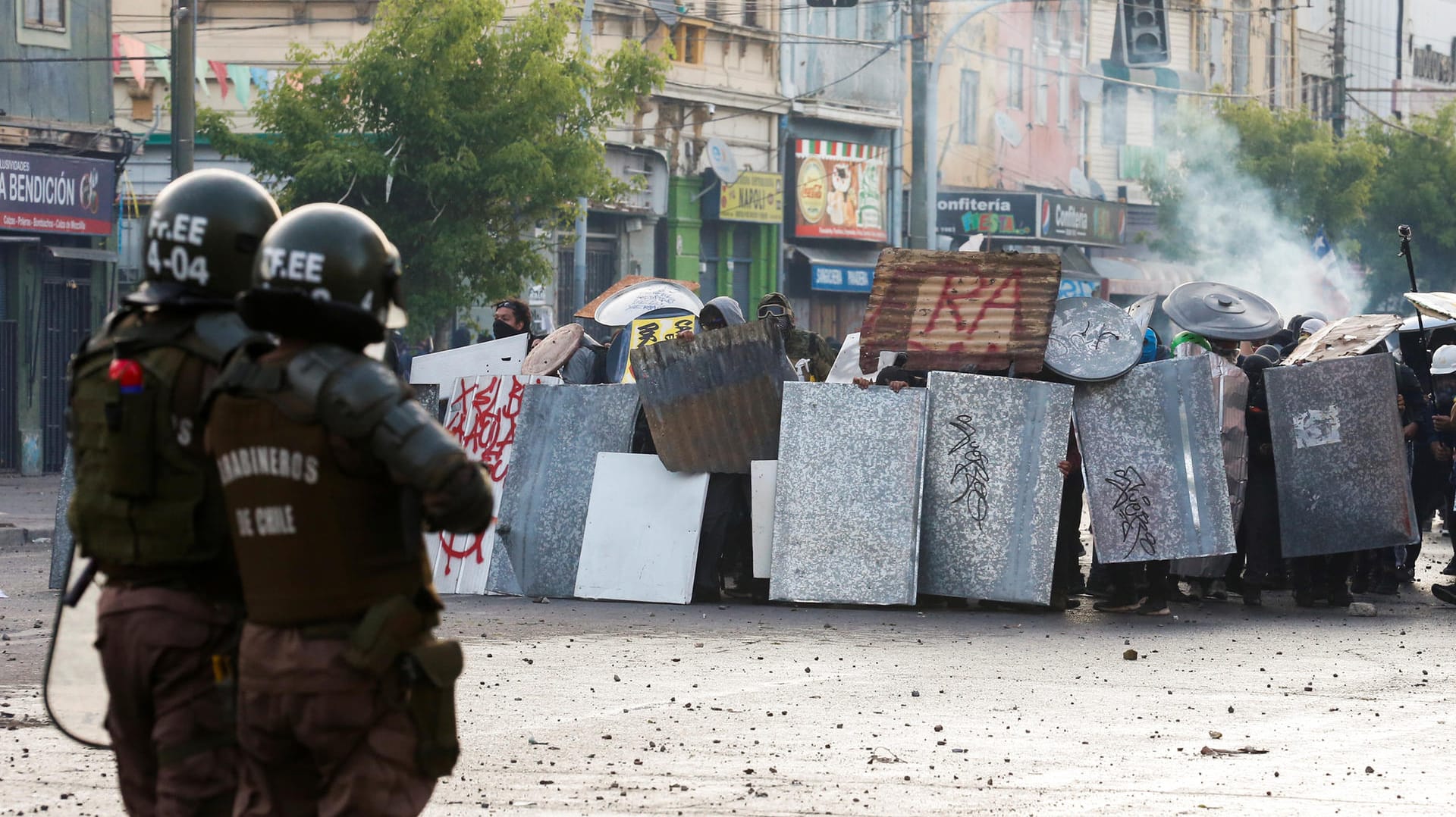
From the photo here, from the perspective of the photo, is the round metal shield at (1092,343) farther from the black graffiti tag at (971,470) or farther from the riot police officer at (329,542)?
the riot police officer at (329,542)

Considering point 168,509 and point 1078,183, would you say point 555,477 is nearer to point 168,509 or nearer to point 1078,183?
point 168,509

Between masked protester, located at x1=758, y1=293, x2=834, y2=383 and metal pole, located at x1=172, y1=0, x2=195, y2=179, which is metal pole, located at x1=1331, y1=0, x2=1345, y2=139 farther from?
masked protester, located at x1=758, y1=293, x2=834, y2=383

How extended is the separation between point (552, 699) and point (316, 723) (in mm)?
4289

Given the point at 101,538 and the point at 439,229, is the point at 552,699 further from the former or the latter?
the point at 439,229

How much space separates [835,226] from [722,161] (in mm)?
4038

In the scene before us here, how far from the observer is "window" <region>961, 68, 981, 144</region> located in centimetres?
4381

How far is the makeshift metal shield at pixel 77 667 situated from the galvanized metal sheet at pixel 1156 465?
7216mm

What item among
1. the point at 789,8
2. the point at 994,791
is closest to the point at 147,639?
the point at 994,791

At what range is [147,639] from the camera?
4195mm

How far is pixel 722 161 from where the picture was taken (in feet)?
113

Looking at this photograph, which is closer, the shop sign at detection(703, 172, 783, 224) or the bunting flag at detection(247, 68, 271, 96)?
the bunting flag at detection(247, 68, 271, 96)

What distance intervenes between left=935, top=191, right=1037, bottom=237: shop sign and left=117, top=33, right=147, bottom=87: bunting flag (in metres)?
17.1

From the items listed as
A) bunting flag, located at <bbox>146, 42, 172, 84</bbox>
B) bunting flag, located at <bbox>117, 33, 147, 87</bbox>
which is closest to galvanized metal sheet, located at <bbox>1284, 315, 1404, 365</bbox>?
bunting flag, located at <bbox>117, 33, 147, 87</bbox>

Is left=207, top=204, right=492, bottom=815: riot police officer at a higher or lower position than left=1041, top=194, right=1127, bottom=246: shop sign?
Answer: lower
